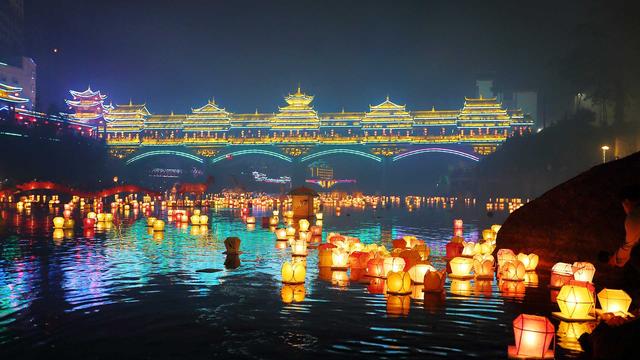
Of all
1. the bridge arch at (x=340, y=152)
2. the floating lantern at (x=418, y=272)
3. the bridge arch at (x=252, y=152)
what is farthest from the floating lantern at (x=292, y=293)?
the bridge arch at (x=252, y=152)

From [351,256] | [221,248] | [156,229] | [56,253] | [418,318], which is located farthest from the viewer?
[156,229]

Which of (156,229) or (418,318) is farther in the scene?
(156,229)

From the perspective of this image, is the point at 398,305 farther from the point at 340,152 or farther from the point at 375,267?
the point at 340,152

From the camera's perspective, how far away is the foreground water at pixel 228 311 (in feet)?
27.9

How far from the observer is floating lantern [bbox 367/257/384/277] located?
14727 mm

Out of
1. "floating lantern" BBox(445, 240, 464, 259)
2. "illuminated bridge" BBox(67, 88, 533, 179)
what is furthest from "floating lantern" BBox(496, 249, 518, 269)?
"illuminated bridge" BBox(67, 88, 533, 179)

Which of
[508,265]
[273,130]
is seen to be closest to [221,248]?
[508,265]

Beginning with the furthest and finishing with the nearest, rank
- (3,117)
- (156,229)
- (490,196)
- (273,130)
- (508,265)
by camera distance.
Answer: (273,130) → (490,196) → (3,117) → (156,229) → (508,265)

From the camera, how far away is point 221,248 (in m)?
21.3

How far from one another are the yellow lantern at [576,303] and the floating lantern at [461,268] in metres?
4.35

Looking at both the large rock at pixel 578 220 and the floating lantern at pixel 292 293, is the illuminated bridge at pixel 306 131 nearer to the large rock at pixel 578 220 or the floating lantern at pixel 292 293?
the large rock at pixel 578 220

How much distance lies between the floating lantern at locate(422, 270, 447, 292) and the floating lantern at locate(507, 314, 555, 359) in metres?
4.74

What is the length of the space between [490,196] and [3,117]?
64.2 m

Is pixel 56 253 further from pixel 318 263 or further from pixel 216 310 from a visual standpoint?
pixel 216 310
